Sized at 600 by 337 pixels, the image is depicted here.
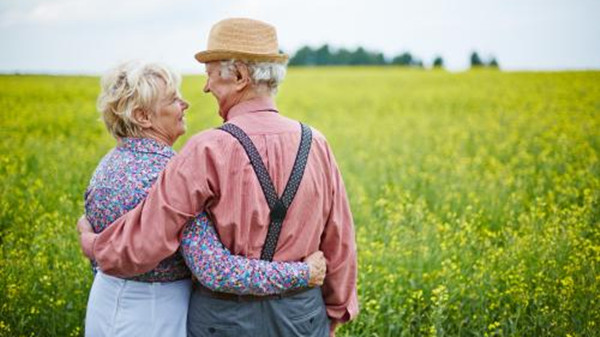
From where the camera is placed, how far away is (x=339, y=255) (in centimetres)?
232

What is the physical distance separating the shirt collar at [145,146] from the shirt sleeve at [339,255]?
2.28ft

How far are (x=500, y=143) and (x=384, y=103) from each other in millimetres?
8963

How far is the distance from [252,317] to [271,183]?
53 centimetres

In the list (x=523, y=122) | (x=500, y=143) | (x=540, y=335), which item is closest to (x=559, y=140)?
(x=500, y=143)

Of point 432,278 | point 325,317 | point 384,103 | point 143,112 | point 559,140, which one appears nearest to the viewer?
point 143,112

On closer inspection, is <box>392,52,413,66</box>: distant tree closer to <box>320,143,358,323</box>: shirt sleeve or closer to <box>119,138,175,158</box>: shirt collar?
<box>320,143,358,323</box>: shirt sleeve

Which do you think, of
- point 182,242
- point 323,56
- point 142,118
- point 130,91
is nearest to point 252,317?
point 182,242

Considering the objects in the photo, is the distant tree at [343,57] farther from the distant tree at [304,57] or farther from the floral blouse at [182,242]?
the floral blouse at [182,242]

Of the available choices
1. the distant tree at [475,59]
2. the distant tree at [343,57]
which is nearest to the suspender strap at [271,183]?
the distant tree at [475,59]

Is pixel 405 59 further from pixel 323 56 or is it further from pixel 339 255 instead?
pixel 339 255

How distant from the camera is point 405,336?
3.61 meters

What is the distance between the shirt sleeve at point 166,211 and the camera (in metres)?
1.89

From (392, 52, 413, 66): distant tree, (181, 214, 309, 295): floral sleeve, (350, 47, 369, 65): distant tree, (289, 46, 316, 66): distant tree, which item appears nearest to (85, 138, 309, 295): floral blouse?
(181, 214, 309, 295): floral sleeve

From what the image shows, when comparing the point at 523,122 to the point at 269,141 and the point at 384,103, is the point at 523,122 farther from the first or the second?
the point at 269,141
